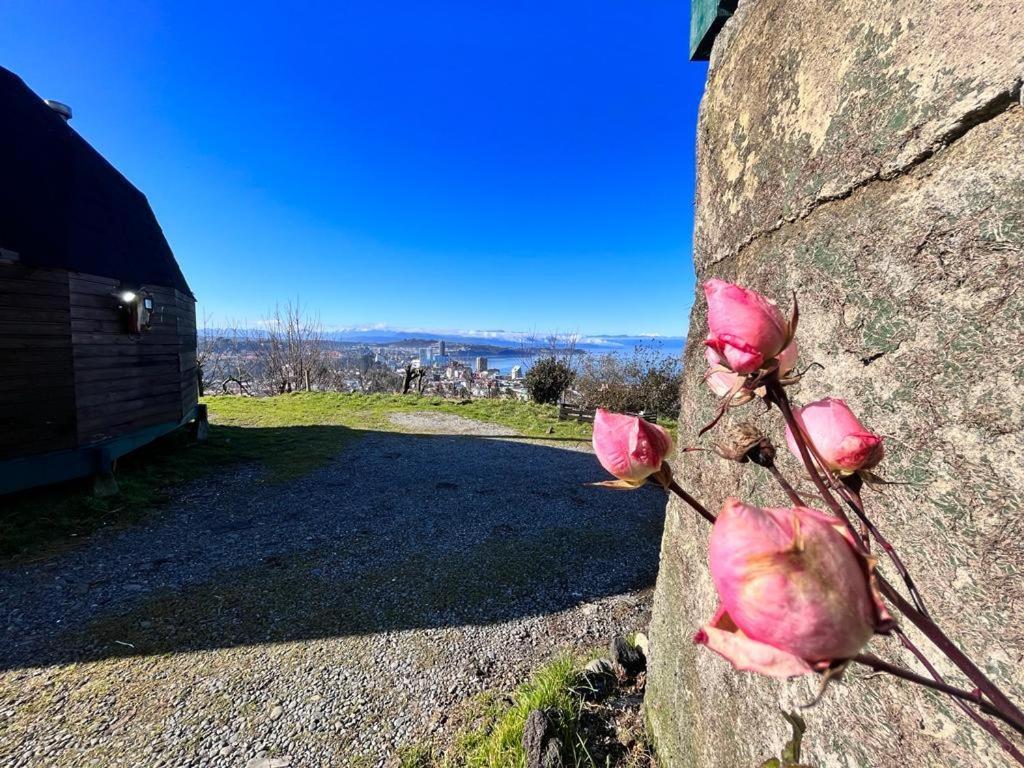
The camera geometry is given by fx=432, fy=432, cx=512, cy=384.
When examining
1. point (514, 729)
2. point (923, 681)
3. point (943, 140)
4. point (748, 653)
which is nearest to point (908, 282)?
point (943, 140)

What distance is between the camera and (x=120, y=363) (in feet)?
19.7

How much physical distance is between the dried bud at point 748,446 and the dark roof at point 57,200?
727 centimetres

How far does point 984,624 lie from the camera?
2.25ft

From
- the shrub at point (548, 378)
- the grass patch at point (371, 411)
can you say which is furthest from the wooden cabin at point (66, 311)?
the shrub at point (548, 378)

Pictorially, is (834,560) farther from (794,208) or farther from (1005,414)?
(794,208)

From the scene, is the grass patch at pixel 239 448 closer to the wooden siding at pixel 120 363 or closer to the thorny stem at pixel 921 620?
the wooden siding at pixel 120 363

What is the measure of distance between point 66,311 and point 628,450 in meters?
7.19

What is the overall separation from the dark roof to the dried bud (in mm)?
7266

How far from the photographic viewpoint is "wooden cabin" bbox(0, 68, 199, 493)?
15.8 feet

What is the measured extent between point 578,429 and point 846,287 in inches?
420

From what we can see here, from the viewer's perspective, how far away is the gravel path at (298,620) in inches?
95.2

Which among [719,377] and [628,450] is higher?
[719,377]

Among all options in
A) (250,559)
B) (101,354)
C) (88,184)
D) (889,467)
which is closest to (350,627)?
(250,559)

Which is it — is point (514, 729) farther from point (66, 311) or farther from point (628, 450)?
point (66, 311)
